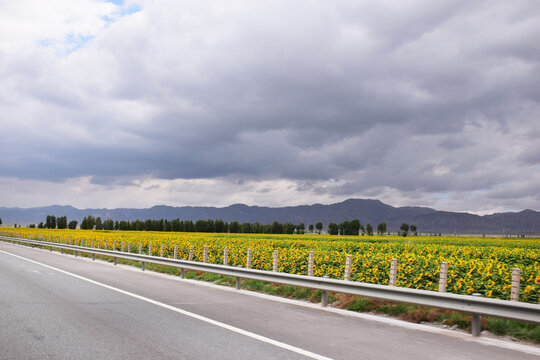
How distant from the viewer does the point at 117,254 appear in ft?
72.6

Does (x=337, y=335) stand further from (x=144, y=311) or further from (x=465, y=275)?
(x=465, y=275)

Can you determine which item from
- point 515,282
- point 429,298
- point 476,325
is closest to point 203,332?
point 429,298

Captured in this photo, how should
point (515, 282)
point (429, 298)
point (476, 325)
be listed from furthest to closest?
point (515, 282) → point (429, 298) → point (476, 325)

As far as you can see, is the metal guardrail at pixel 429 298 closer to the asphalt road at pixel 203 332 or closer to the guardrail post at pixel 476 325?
the guardrail post at pixel 476 325

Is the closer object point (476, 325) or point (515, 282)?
point (476, 325)

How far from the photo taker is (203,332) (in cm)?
731

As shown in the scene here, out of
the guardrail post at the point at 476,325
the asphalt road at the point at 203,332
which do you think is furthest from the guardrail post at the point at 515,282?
the asphalt road at the point at 203,332

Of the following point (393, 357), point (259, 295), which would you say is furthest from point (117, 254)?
point (393, 357)

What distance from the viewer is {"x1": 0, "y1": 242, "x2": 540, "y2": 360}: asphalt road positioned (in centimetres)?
615

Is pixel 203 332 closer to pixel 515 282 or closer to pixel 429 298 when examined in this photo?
pixel 429 298

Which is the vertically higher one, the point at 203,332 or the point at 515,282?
the point at 515,282

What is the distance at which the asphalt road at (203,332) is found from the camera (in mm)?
6152

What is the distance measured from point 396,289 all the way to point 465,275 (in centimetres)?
341

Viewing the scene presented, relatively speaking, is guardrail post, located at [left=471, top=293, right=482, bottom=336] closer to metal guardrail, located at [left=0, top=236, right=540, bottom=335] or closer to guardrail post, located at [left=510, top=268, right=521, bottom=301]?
metal guardrail, located at [left=0, top=236, right=540, bottom=335]
